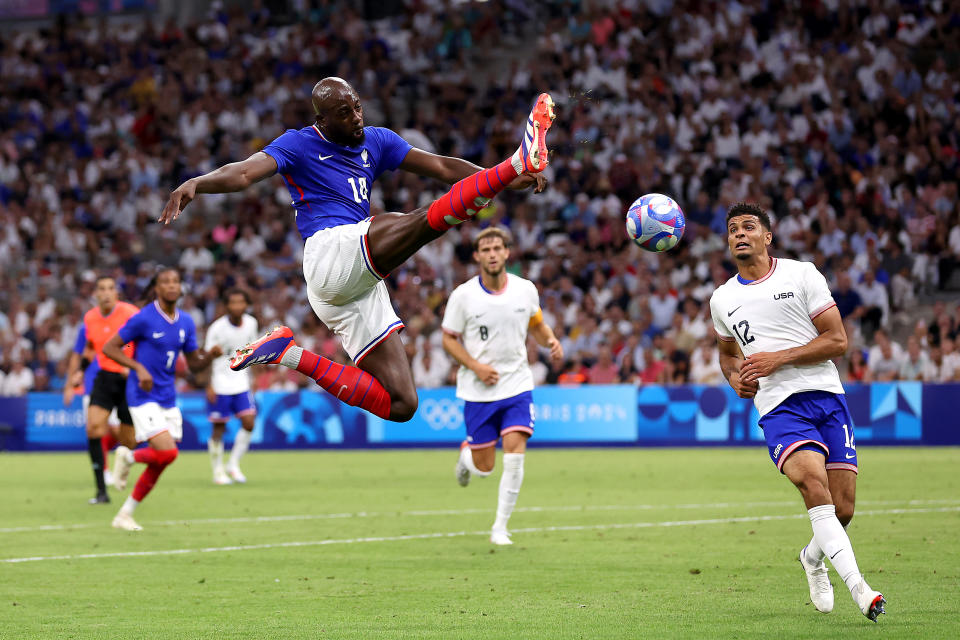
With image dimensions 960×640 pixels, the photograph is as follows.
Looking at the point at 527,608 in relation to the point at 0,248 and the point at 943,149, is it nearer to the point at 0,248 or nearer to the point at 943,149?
the point at 943,149

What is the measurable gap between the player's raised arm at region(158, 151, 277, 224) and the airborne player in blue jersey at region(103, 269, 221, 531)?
5.23 meters

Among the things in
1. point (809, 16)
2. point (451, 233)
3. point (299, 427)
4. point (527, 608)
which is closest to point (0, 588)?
point (527, 608)

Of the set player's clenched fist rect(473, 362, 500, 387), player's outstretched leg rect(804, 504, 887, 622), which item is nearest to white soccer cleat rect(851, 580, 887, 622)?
player's outstretched leg rect(804, 504, 887, 622)

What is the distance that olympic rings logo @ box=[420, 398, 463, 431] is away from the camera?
23359 millimetres

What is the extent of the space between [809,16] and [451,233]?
8993mm

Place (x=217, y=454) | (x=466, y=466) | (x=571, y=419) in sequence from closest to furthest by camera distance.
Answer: (x=466, y=466)
(x=217, y=454)
(x=571, y=419)

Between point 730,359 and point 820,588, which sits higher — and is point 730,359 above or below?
above

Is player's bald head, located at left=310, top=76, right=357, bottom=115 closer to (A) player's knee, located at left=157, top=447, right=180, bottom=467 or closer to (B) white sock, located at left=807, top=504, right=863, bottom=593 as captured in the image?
(B) white sock, located at left=807, top=504, right=863, bottom=593

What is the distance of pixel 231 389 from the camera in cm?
1850

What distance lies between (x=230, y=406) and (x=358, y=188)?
10.7 m

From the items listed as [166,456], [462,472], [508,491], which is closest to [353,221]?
[508,491]

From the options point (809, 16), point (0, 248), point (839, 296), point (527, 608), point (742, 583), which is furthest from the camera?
point (0, 248)

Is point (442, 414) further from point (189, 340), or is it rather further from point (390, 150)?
point (390, 150)

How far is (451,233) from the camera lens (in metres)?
27.7
